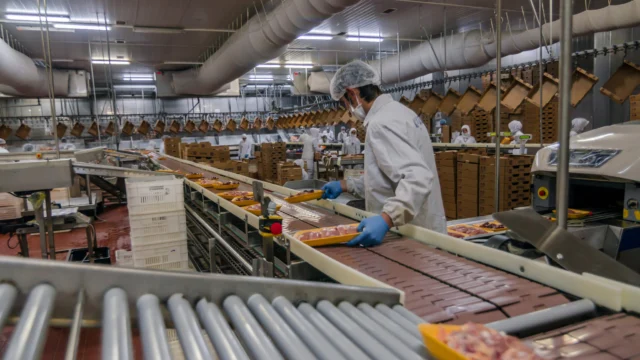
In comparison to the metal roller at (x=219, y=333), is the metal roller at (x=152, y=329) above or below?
above

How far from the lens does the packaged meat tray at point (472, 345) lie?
75 centimetres

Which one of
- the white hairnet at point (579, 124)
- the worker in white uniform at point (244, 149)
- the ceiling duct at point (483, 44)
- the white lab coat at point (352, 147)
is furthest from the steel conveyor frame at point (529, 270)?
the worker in white uniform at point (244, 149)

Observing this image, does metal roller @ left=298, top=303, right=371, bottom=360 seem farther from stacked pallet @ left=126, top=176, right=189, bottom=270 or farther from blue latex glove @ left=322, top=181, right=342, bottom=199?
stacked pallet @ left=126, top=176, right=189, bottom=270

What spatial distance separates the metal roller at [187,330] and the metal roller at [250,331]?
81 mm

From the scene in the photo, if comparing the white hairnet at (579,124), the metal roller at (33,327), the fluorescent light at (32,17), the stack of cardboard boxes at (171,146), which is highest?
the fluorescent light at (32,17)

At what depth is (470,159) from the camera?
5.90 meters

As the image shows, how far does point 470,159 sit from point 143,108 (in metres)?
15.9

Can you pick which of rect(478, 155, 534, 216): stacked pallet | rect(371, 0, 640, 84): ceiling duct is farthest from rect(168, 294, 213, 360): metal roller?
rect(371, 0, 640, 84): ceiling duct

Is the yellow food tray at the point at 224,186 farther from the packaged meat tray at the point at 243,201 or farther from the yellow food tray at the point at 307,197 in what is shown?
the yellow food tray at the point at 307,197

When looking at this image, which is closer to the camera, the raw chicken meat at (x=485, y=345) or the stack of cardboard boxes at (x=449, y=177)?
the raw chicken meat at (x=485, y=345)

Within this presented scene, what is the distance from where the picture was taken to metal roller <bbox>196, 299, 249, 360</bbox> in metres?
0.77

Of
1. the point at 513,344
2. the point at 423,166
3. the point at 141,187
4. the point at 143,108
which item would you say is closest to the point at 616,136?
the point at 423,166

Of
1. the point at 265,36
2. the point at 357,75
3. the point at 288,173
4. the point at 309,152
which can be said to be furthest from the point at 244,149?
the point at 357,75

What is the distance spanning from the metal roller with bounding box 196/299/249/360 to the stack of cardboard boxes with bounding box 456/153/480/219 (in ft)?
17.9
